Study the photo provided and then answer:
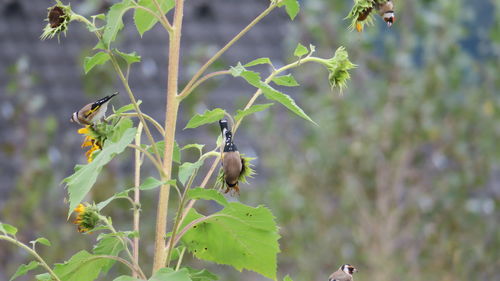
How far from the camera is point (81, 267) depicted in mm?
1196

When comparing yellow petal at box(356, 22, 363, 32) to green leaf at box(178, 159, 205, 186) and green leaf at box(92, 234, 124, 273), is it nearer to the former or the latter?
green leaf at box(178, 159, 205, 186)

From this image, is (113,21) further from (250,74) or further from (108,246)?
(108,246)

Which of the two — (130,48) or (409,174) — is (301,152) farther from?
(130,48)

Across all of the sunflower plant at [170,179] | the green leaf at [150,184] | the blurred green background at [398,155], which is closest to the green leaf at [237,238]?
the sunflower plant at [170,179]

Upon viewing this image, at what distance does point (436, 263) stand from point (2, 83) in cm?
239

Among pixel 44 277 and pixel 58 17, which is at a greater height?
pixel 58 17

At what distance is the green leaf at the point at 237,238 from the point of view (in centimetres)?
120

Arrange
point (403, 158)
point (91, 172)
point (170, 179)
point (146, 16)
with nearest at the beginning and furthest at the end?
point (91, 172)
point (170, 179)
point (146, 16)
point (403, 158)

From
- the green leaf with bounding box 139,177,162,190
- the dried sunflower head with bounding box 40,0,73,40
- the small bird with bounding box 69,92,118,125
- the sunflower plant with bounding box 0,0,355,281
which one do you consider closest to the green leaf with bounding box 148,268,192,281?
the sunflower plant with bounding box 0,0,355,281

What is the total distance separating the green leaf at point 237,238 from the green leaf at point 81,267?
13cm

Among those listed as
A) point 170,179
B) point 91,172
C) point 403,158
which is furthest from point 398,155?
point 91,172

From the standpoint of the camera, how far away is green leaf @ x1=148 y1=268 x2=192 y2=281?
3.54 feet

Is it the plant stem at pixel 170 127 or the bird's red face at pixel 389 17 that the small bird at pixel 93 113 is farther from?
the bird's red face at pixel 389 17

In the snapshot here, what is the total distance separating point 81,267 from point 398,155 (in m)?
2.58
